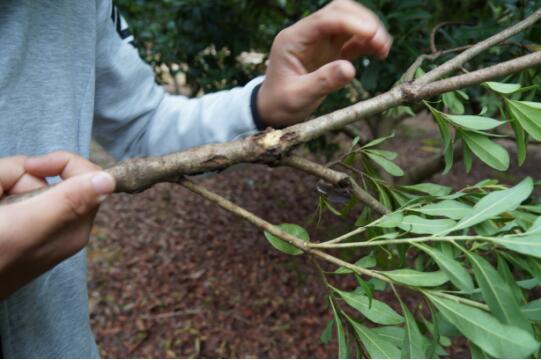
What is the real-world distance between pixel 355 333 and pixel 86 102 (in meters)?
0.83

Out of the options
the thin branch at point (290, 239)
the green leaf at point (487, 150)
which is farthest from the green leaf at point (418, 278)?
the green leaf at point (487, 150)

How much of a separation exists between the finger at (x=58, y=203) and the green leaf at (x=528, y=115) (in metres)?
0.67

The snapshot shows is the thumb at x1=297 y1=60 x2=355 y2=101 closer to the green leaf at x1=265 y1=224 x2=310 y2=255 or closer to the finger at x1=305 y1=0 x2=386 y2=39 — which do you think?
the finger at x1=305 y1=0 x2=386 y2=39

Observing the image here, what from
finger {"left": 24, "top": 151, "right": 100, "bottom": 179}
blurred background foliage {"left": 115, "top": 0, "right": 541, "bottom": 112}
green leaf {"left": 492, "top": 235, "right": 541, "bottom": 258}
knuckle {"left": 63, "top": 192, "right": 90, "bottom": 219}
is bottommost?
blurred background foliage {"left": 115, "top": 0, "right": 541, "bottom": 112}

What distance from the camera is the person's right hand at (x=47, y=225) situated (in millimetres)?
589

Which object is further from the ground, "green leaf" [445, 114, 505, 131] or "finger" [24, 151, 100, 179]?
"finger" [24, 151, 100, 179]

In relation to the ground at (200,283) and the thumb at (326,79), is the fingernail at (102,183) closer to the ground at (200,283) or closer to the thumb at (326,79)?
the thumb at (326,79)

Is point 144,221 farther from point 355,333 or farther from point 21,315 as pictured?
point 355,333

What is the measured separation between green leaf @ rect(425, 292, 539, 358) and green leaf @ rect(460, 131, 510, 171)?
280mm

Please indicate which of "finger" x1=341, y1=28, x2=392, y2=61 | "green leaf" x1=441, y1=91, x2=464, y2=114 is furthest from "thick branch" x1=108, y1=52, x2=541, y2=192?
"green leaf" x1=441, y1=91, x2=464, y2=114

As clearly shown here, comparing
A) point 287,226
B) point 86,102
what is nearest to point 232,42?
point 86,102

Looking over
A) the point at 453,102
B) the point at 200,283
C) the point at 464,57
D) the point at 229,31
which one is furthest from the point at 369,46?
the point at 200,283

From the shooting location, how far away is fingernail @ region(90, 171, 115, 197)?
60 cm

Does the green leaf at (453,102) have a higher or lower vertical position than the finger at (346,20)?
lower
